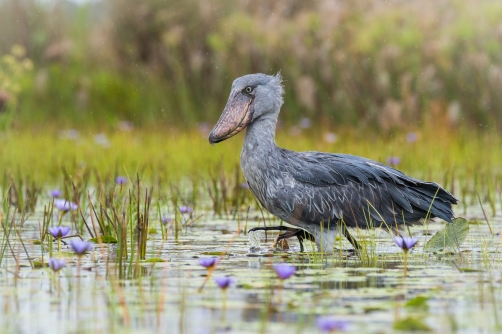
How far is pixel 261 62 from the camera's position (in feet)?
52.1

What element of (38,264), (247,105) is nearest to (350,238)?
(247,105)

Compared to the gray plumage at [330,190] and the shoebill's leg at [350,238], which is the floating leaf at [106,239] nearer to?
the gray plumage at [330,190]

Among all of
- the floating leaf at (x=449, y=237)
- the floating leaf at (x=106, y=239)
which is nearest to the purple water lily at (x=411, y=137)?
the floating leaf at (x=449, y=237)

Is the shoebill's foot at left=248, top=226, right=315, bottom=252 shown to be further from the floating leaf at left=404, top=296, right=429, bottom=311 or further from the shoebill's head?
the floating leaf at left=404, top=296, right=429, bottom=311

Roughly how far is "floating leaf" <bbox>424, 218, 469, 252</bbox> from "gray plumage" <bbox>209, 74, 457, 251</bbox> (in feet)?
0.77

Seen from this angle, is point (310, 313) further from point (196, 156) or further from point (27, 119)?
point (27, 119)

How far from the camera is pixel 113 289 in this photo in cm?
405

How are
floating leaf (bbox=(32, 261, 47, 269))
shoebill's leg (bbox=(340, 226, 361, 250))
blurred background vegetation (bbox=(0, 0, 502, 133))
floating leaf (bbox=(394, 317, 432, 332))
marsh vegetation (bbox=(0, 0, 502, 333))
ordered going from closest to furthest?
floating leaf (bbox=(394, 317, 432, 332)), marsh vegetation (bbox=(0, 0, 502, 333)), floating leaf (bbox=(32, 261, 47, 269)), shoebill's leg (bbox=(340, 226, 361, 250)), blurred background vegetation (bbox=(0, 0, 502, 133))

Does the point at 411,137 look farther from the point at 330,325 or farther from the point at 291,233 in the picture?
the point at 330,325

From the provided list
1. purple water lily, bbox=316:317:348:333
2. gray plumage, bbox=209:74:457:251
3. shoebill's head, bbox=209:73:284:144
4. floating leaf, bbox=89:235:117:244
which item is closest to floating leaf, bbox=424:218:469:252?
gray plumage, bbox=209:74:457:251

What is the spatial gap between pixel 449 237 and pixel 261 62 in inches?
412

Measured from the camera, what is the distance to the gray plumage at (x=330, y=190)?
6.00 m

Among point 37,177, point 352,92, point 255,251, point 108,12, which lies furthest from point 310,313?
point 108,12

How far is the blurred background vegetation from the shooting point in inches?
553
